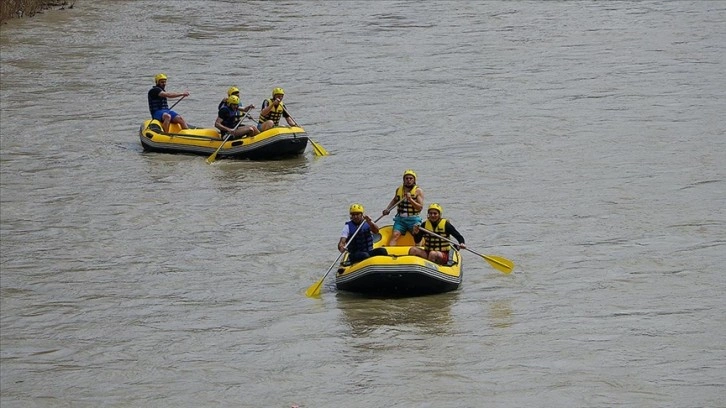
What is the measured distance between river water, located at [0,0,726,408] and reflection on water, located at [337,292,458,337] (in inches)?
1.3

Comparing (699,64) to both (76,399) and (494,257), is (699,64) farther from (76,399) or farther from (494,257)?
(76,399)

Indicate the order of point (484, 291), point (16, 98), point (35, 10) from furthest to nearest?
point (35, 10) → point (16, 98) → point (484, 291)

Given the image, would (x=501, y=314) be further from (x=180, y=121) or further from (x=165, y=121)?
(x=180, y=121)

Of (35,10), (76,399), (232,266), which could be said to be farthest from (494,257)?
(35,10)

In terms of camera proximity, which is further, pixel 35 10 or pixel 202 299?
pixel 35 10

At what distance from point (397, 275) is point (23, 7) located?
23728 mm

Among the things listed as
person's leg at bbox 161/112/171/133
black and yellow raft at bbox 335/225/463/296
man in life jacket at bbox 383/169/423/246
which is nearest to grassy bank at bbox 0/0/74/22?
person's leg at bbox 161/112/171/133

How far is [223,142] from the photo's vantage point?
20719mm

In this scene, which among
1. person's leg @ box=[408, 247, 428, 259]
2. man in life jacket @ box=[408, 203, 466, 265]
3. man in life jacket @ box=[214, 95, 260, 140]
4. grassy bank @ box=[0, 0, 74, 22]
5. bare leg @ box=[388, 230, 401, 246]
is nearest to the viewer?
person's leg @ box=[408, 247, 428, 259]

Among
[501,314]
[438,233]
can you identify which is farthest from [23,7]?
[501,314]

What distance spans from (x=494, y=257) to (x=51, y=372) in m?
5.12

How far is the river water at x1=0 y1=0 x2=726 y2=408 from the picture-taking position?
12109 mm

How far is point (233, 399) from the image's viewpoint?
11.6 metres

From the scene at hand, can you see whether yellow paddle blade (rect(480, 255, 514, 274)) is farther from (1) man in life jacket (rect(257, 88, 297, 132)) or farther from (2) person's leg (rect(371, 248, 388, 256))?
(1) man in life jacket (rect(257, 88, 297, 132))
